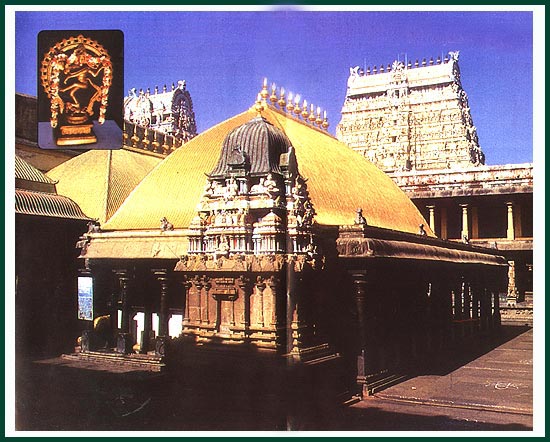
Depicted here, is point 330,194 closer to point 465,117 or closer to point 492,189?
point 492,189

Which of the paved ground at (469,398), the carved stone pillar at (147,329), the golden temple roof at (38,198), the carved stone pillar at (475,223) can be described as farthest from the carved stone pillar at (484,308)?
the golden temple roof at (38,198)

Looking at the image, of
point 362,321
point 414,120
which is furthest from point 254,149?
point 414,120

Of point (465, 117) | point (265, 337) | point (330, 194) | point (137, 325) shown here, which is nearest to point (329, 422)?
point (265, 337)

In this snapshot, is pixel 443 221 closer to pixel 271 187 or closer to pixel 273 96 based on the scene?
pixel 273 96

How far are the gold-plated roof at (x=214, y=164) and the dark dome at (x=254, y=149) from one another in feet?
9.22

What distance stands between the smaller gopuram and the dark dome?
31.1m

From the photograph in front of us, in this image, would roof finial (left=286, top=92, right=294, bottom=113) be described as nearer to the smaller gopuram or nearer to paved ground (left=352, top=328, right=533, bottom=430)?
paved ground (left=352, top=328, right=533, bottom=430)

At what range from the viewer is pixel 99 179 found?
2356cm

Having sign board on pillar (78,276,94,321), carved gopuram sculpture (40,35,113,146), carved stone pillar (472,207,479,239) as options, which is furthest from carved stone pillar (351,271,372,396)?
carved stone pillar (472,207,479,239)

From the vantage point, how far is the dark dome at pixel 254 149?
44.9 ft

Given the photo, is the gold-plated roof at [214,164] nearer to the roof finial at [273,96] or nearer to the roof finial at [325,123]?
the roof finial at [273,96]

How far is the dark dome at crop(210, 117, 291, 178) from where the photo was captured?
13672mm

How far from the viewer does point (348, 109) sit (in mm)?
50438

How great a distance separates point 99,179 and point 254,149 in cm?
1099
